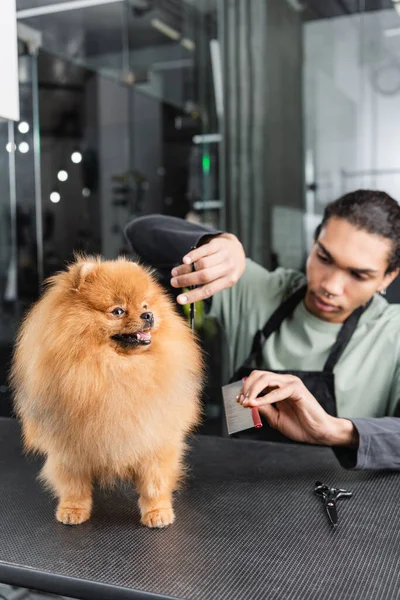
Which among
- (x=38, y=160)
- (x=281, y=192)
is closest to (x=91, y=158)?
(x=38, y=160)

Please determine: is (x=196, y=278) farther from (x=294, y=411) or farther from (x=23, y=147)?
(x=23, y=147)

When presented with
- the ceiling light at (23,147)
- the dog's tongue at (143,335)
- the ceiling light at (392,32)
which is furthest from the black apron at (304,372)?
the ceiling light at (23,147)

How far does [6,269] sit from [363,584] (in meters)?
2.65

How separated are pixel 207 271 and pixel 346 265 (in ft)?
1.46

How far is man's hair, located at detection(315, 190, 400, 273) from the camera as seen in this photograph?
1.47 meters

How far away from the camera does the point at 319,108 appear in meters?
2.81

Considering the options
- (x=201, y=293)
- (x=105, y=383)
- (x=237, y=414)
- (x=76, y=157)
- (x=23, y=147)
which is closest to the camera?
(x=105, y=383)

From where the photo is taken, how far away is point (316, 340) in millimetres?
1617

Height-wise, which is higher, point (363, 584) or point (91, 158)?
point (91, 158)

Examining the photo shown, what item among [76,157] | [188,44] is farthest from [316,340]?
[188,44]

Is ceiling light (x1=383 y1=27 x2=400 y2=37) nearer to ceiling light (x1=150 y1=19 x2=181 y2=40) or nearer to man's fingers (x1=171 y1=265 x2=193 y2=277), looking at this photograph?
ceiling light (x1=150 y1=19 x2=181 y2=40)

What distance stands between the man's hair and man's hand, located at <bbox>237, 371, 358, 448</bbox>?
51 cm

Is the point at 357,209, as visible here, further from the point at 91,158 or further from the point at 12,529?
the point at 91,158

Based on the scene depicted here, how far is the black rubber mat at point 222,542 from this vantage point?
744 mm
